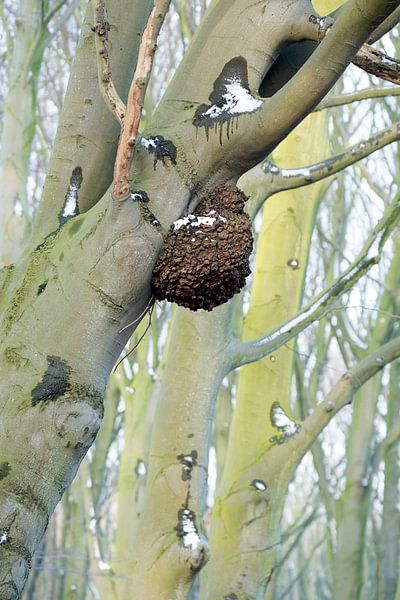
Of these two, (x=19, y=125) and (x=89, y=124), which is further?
(x=19, y=125)

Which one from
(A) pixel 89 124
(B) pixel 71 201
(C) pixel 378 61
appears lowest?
(B) pixel 71 201

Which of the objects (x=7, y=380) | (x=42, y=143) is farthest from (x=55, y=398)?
(x=42, y=143)

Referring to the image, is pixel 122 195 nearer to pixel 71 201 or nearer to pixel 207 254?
pixel 207 254

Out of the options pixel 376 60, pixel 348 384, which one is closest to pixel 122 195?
pixel 376 60

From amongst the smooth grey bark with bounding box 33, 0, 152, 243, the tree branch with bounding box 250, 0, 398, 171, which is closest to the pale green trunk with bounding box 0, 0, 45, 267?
the smooth grey bark with bounding box 33, 0, 152, 243

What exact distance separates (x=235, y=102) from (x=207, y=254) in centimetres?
49

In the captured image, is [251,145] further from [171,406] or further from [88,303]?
[171,406]

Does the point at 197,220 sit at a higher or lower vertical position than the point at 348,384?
lower

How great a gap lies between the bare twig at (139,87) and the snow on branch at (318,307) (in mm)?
2657

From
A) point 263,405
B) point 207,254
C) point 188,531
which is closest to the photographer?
point 207,254

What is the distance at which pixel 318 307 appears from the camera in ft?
16.4

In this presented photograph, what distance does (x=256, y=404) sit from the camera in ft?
20.7

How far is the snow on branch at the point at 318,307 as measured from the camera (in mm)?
4996

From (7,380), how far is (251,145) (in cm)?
101
